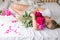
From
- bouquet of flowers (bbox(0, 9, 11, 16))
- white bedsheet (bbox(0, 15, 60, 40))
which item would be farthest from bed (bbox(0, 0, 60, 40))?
bouquet of flowers (bbox(0, 9, 11, 16))

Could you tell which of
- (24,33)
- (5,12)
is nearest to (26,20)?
(24,33)

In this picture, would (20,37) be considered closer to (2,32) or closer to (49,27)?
(2,32)

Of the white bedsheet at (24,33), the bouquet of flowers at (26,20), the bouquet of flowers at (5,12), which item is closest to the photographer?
the white bedsheet at (24,33)

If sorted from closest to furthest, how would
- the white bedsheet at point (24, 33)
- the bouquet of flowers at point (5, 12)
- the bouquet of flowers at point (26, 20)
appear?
the white bedsheet at point (24, 33) → the bouquet of flowers at point (26, 20) → the bouquet of flowers at point (5, 12)

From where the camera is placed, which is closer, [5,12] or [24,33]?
[24,33]

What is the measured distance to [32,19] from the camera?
210 cm

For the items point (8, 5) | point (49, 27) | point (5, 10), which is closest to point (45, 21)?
point (49, 27)

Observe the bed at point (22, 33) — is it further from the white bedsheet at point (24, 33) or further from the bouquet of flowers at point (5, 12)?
the bouquet of flowers at point (5, 12)

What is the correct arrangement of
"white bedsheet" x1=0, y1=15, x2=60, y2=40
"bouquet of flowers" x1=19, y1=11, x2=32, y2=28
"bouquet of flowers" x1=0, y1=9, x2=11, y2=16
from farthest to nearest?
"bouquet of flowers" x1=0, y1=9, x2=11, y2=16 < "bouquet of flowers" x1=19, y1=11, x2=32, y2=28 < "white bedsheet" x1=0, y1=15, x2=60, y2=40

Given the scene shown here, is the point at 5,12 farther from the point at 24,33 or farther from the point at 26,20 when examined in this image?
the point at 24,33

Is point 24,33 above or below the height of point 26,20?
below

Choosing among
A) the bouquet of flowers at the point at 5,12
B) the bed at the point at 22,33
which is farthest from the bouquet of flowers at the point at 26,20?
the bouquet of flowers at the point at 5,12

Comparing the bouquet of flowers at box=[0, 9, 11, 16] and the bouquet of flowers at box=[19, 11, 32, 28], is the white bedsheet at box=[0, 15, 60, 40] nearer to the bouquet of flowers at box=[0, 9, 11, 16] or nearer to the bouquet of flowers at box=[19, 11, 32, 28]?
the bouquet of flowers at box=[19, 11, 32, 28]

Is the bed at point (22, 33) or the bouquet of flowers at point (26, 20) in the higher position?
the bouquet of flowers at point (26, 20)
